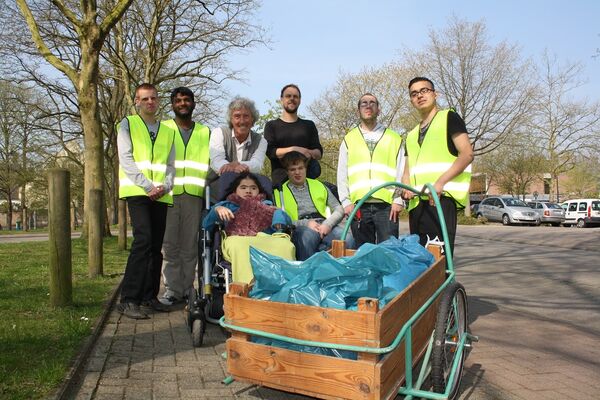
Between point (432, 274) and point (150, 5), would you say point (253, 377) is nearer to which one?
point (432, 274)

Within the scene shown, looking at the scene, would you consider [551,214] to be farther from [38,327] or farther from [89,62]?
[38,327]

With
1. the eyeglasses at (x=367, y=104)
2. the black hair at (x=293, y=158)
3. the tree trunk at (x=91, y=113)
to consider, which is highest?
the tree trunk at (x=91, y=113)

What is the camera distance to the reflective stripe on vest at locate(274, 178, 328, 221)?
5.52 meters

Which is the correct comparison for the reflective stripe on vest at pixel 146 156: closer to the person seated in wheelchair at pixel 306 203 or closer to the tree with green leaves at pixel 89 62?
the person seated in wheelchair at pixel 306 203

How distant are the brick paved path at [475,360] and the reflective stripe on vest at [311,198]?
1.35 meters

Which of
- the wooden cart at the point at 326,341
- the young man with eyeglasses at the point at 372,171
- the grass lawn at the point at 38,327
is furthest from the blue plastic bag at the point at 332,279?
the young man with eyeglasses at the point at 372,171

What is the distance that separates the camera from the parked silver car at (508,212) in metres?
33.8

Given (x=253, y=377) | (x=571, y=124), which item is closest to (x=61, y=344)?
(x=253, y=377)

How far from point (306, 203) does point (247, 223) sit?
0.80 metres

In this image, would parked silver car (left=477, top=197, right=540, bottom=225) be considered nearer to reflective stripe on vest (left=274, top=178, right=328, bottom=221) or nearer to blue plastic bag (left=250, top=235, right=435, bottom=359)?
reflective stripe on vest (left=274, top=178, right=328, bottom=221)

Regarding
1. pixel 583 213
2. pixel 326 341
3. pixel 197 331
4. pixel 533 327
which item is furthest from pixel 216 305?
pixel 583 213

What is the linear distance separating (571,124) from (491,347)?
46163 mm

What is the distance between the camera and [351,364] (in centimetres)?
272

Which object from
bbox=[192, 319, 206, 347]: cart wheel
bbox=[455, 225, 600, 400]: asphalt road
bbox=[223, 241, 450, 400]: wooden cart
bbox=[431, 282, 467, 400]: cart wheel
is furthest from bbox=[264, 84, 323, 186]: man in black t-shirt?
bbox=[223, 241, 450, 400]: wooden cart
